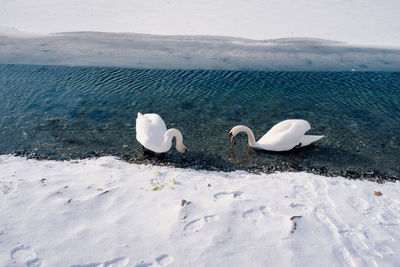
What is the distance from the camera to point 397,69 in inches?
413

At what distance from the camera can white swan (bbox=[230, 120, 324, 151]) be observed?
624 centimetres

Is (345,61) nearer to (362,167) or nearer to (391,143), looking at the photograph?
(391,143)

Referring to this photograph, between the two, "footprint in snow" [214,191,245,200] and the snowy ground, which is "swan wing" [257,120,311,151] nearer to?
the snowy ground

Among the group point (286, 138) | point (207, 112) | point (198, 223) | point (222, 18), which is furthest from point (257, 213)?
point (222, 18)

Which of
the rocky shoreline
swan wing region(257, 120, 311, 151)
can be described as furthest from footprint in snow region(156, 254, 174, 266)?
swan wing region(257, 120, 311, 151)

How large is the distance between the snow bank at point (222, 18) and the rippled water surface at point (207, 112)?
164 inches

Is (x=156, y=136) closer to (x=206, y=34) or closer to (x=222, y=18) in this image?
(x=206, y=34)

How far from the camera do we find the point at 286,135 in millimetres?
6211

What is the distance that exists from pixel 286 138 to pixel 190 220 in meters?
3.33

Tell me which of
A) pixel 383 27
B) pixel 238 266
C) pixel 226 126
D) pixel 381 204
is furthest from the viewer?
pixel 383 27

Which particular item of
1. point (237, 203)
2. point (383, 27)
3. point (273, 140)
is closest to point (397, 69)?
point (383, 27)

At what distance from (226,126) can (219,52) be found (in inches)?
203

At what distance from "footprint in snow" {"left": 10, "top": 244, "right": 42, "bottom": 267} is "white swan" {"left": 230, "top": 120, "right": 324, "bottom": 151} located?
14.6ft

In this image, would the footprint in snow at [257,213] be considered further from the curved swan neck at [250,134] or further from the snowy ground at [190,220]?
the curved swan neck at [250,134]
